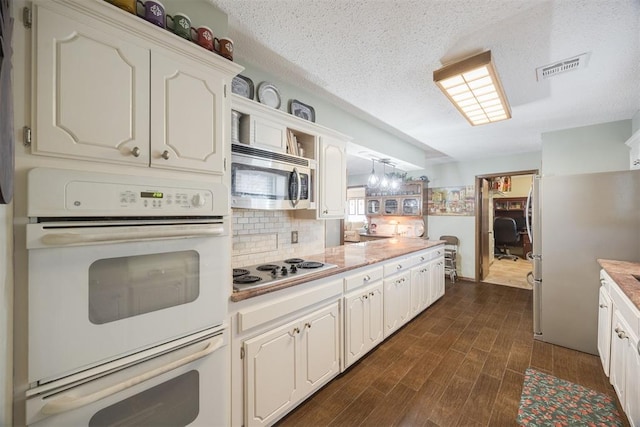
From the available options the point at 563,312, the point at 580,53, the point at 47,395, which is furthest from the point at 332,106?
the point at 563,312

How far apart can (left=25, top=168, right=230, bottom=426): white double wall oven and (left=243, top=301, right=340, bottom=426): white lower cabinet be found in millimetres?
183

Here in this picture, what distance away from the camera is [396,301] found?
8.95ft

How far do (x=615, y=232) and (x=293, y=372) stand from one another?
3.11 metres

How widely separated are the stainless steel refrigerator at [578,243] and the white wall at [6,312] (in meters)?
3.83

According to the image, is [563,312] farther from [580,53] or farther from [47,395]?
[47,395]

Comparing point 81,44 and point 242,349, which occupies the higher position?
point 81,44

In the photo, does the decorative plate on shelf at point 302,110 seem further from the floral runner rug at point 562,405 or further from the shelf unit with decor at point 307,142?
the floral runner rug at point 562,405

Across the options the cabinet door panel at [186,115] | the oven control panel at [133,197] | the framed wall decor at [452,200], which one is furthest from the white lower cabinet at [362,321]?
the framed wall decor at [452,200]

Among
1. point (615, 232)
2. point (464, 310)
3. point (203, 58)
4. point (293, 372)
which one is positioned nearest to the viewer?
point (203, 58)

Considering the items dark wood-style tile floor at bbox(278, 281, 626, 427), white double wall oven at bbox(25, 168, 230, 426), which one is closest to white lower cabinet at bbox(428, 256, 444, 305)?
dark wood-style tile floor at bbox(278, 281, 626, 427)

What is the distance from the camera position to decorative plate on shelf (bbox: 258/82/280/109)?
195cm

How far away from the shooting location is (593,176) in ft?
Result: 7.98

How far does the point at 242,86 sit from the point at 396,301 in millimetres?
2511

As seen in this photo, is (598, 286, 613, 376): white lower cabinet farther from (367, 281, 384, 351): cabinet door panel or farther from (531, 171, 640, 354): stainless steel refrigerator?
(367, 281, 384, 351): cabinet door panel
